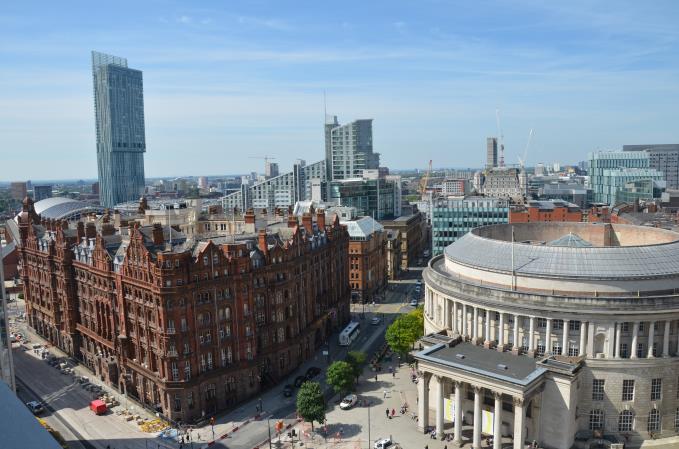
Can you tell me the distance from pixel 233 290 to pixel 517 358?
166 feet

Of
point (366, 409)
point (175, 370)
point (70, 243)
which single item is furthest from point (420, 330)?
point (70, 243)

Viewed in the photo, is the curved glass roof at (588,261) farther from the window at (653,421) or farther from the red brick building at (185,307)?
the red brick building at (185,307)

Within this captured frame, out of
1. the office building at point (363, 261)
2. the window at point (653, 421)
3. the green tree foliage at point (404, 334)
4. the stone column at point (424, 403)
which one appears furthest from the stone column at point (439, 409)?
the office building at point (363, 261)

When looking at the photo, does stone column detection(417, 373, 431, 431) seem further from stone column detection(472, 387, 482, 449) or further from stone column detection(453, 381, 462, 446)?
stone column detection(472, 387, 482, 449)

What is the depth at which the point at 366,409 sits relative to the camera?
95.9 metres

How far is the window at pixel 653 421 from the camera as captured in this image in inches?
3273

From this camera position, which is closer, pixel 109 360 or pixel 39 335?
pixel 109 360

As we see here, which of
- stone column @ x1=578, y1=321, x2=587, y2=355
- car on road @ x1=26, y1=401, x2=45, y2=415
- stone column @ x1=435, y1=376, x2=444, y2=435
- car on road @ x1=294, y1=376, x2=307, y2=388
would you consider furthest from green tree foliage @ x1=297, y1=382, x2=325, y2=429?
car on road @ x1=26, y1=401, x2=45, y2=415

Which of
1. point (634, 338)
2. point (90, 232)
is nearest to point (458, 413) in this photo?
point (634, 338)

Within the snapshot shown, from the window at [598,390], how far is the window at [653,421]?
790 centimetres

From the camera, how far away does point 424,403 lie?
286 ft

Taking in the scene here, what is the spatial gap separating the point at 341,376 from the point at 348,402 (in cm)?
512

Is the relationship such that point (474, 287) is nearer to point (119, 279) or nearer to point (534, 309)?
point (534, 309)

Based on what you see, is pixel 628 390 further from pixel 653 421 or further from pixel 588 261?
pixel 588 261
